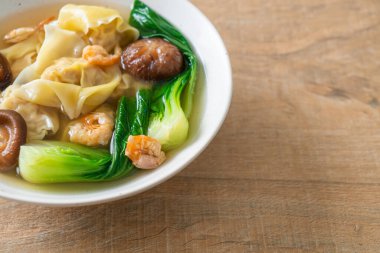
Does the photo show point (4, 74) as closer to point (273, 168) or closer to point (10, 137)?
point (10, 137)


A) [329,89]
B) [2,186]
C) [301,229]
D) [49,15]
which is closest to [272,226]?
[301,229]

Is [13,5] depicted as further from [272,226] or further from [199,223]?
[272,226]

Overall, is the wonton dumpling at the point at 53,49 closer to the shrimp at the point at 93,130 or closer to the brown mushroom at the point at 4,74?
the brown mushroom at the point at 4,74

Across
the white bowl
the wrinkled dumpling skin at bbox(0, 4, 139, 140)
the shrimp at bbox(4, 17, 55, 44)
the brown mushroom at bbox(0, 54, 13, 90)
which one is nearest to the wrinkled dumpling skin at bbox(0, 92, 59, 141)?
the wrinkled dumpling skin at bbox(0, 4, 139, 140)

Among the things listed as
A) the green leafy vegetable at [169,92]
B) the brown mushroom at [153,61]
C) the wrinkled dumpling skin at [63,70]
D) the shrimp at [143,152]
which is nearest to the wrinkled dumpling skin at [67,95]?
the wrinkled dumpling skin at [63,70]

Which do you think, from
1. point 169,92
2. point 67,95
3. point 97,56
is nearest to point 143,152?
point 169,92

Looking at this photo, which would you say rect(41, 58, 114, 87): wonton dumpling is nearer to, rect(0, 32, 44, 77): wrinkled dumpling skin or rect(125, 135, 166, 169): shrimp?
rect(0, 32, 44, 77): wrinkled dumpling skin
